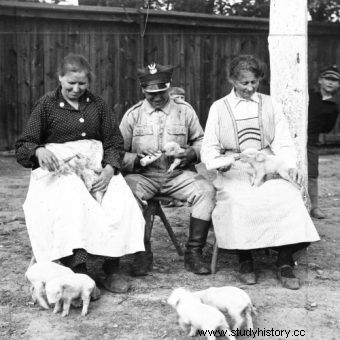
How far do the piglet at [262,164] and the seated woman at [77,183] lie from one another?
37.9 inches

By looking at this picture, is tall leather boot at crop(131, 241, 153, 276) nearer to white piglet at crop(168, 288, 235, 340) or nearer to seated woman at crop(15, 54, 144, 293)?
seated woman at crop(15, 54, 144, 293)

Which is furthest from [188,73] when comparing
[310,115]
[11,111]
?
[310,115]

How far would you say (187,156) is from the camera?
5.47 m

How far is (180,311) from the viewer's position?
12.7ft

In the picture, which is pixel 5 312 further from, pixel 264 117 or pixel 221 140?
pixel 264 117

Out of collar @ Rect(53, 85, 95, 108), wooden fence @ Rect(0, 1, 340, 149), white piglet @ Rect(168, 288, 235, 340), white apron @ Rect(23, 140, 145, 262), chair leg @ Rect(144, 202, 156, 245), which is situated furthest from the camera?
wooden fence @ Rect(0, 1, 340, 149)

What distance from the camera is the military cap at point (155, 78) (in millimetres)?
5332

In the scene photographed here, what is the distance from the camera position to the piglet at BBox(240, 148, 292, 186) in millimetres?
5109

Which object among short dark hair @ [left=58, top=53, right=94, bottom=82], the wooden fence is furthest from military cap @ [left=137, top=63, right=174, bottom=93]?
the wooden fence

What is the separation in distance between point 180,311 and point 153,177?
71.2 inches

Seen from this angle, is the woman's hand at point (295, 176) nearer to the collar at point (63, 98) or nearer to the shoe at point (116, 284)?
the shoe at point (116, 284)

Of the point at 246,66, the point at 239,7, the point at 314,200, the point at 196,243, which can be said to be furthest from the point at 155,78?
the point at 239,7

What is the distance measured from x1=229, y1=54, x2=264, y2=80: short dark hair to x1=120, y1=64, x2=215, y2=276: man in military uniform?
542mm

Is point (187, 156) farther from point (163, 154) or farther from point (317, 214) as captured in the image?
point (317, 214)
